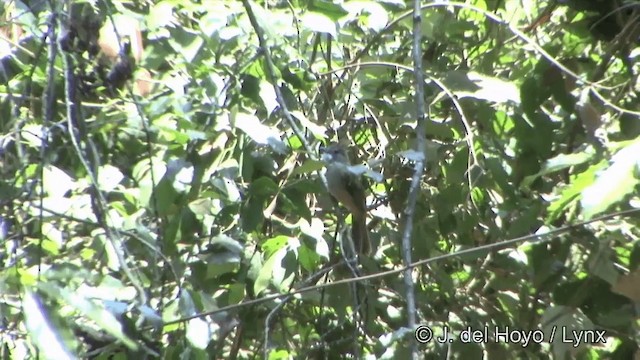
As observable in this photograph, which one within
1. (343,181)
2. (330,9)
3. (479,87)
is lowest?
(343,181)

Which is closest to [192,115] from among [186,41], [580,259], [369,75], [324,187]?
[186,41]

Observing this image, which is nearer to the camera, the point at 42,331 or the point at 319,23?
the point at 42,331

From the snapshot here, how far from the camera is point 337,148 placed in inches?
45.1

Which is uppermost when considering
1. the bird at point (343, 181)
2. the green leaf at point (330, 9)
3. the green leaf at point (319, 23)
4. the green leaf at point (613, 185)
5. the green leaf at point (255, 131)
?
the green leaf at point (330, 9)

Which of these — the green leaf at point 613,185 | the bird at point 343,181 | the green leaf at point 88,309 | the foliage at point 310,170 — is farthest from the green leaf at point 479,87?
the green leaf at point 88,309

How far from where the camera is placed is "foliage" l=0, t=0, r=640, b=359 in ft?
3.72

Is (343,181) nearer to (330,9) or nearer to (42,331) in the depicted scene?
(330,9)

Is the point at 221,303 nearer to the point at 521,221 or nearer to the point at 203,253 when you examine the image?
the point at 203,253

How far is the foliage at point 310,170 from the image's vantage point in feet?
3.72

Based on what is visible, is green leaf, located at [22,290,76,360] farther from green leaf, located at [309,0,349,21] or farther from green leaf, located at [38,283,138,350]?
green leaf, located at [309,0,349,21]

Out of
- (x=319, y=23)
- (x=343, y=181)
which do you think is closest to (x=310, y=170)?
(x=343, y=181)

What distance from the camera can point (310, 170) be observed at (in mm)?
1127

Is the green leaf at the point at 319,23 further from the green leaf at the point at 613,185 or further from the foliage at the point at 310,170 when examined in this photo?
the green leaf at the point at 613,185

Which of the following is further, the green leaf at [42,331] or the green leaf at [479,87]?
the green leaf at [479,87]
